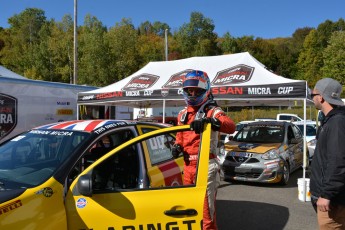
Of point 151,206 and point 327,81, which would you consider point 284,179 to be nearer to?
point 327,81

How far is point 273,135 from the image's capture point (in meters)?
8.93

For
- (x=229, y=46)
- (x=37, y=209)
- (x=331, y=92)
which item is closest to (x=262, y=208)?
(x=331, y=92)

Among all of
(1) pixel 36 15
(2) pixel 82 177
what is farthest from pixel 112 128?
(1) pixel 36 15

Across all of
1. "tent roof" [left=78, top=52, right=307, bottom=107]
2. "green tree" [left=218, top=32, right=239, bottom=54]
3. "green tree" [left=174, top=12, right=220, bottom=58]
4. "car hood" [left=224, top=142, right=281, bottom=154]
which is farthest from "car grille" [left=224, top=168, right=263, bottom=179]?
"green tree" [left=218, top=32, right=239, bottom=54]

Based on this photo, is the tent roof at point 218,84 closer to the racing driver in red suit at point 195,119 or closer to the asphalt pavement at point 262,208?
the asphalt pavement at point 262,208

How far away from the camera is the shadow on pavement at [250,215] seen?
525 cm

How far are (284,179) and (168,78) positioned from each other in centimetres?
409

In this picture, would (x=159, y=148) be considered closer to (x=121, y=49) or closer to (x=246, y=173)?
(x=246, y=173)

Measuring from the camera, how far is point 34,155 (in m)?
3.46

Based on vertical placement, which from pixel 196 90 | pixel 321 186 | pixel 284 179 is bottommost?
pixel 284 179

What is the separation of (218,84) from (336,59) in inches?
1509

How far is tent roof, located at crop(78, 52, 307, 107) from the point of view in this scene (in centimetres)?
759

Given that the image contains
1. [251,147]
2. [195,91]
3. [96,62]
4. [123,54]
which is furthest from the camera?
[123,54]

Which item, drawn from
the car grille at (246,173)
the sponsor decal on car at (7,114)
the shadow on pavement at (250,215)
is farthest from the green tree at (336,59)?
the sponsor decal on car at (7,114)
